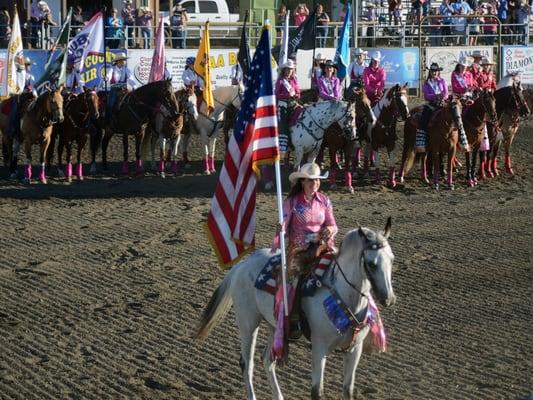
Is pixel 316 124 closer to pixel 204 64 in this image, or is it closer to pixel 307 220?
pixel 204 64

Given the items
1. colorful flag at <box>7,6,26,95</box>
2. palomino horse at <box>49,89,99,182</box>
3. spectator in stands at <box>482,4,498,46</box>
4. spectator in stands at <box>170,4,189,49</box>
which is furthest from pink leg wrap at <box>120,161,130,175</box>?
spectator in stands at <box>482,4,498,46</box>

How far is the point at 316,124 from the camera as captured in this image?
835 inches

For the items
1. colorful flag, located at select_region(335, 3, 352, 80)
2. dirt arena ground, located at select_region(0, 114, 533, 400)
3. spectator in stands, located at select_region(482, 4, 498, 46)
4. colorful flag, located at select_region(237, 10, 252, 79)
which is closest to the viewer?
dirt arena ground, located at select_region(0, 114, 533, 400)

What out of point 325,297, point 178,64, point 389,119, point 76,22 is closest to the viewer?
point 325,297

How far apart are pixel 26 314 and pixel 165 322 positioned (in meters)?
1.74

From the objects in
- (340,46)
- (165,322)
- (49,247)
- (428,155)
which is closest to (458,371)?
(165,322)

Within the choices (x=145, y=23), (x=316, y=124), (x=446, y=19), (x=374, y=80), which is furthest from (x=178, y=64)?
(x=446, y=19)

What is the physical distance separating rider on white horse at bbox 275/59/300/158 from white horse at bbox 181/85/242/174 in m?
2.24

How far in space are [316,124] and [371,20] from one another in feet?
42.3

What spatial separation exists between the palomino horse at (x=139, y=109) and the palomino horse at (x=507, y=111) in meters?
6.86

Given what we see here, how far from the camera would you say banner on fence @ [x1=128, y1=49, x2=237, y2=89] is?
1105 inches

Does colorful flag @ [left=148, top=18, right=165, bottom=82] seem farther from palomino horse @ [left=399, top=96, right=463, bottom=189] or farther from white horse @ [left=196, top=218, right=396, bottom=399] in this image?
white horse @ [left=196, top=218, right=396, bottom=399]

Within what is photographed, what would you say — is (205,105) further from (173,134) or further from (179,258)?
(179,258)

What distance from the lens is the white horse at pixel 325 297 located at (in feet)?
27.3
